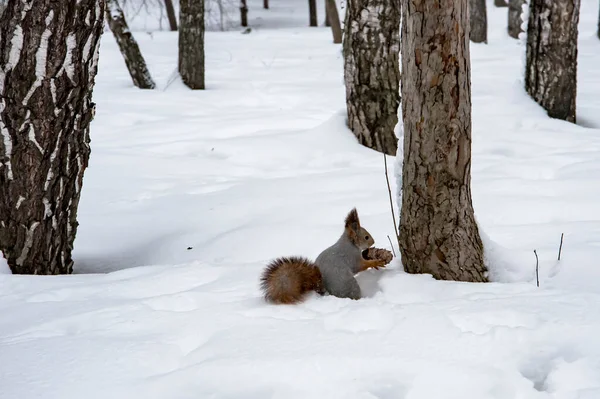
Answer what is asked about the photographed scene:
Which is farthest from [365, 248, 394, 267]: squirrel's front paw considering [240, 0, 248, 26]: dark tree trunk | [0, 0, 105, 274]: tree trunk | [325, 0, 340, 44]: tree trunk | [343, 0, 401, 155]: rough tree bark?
[240, 0, 248, 26]: dark tree trunk

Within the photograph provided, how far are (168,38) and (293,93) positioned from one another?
8.04 meters

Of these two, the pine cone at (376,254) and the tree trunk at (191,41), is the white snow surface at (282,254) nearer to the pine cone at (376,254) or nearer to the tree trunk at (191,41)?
the pine cone at (376,254)

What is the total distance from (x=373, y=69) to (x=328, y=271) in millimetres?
3113

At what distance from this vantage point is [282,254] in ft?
11.6

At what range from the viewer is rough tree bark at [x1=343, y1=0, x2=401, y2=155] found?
5.27 meters

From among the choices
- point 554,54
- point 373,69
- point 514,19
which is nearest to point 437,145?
point 373,69

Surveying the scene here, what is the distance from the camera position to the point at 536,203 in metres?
3.82

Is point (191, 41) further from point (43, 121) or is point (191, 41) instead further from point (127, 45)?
point (43, 121)

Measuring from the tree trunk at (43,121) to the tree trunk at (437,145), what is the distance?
1682 millimetres

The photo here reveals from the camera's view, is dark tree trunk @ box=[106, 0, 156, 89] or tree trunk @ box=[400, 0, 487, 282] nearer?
tree trunk @ box=[400, 0, 487, 282]

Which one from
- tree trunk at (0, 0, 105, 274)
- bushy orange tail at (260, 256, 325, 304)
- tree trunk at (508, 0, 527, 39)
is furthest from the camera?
tree trunk at (508, 0, 527, 39)

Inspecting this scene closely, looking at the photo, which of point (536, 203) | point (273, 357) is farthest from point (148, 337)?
point (536, 203)

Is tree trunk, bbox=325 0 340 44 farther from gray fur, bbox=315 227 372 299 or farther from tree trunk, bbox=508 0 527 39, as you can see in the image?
gray fur, bbox=315 227 372 299

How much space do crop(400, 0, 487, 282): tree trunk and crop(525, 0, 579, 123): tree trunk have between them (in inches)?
156
